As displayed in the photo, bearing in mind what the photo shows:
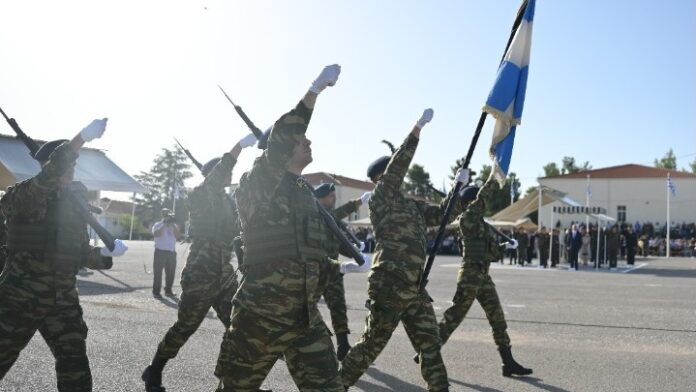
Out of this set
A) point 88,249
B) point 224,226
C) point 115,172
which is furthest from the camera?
point 115,172

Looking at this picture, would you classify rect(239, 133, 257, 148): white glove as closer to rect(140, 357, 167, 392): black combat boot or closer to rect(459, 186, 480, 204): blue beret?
rect(140, 357, 167, 392): black combat boot

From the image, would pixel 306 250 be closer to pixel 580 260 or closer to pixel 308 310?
pixel 308 310

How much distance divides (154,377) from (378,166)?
8.91 ft

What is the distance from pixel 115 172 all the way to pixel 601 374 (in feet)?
55.8

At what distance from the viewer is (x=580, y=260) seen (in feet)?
106

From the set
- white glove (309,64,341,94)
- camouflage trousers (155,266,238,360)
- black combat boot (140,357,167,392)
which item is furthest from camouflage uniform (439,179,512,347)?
white glove (309,64,341,94)

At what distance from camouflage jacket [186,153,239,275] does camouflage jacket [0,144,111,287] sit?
140cm

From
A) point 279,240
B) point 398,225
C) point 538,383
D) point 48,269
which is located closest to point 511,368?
point 538,383

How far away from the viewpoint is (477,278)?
23.2ft

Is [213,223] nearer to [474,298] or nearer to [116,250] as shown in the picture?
[116,250]

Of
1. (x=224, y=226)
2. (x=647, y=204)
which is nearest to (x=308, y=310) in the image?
(x=224, y=226)

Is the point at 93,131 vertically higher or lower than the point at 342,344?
higher

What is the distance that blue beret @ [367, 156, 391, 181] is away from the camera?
6.04m

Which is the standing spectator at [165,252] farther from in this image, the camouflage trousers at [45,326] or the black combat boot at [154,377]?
the camouflage trousers at [45,326]
